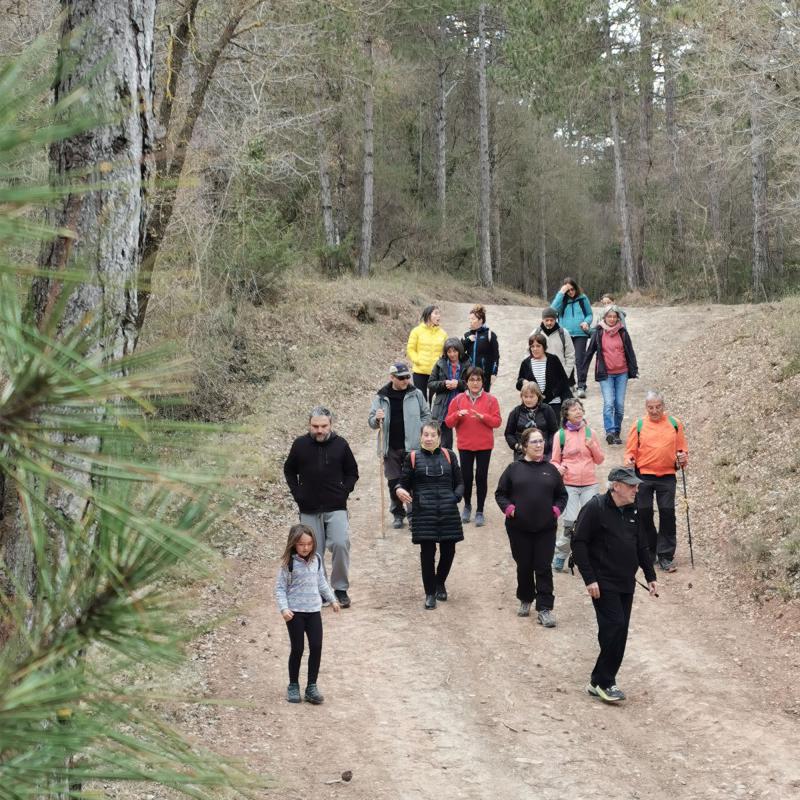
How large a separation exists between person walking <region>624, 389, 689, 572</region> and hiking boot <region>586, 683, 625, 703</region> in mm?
2678

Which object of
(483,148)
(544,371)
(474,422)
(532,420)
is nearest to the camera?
(532,420)

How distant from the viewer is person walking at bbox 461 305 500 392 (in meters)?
13.4

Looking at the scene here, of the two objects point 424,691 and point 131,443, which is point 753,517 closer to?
point 424,691

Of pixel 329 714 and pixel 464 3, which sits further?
pixel 464 3

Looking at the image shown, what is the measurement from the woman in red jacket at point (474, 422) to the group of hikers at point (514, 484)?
0.05ft

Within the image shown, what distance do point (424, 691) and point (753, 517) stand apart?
16.8ft

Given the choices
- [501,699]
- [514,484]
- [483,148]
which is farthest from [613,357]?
[483,148]

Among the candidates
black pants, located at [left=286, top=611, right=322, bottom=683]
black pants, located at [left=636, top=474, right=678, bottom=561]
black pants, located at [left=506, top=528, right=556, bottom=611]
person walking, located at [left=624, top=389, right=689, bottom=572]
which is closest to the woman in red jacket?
person walking, located at [left=624, top=389, right=689, bottom=572]

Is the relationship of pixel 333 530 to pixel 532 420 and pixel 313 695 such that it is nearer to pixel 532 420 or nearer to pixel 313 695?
pixel 313 695

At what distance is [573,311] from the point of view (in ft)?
50.8

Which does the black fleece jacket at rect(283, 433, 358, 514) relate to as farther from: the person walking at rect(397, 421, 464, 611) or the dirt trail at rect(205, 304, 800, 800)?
the dirt trail at rect(205, 304, 800, 800)

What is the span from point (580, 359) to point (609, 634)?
8652 millimetres

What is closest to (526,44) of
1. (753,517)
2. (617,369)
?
(617,369)

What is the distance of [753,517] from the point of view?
11516 millimetres
